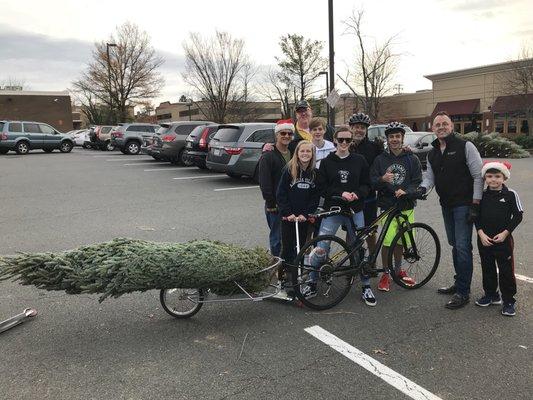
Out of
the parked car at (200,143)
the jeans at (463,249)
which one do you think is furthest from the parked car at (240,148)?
the jeans at (463,249)

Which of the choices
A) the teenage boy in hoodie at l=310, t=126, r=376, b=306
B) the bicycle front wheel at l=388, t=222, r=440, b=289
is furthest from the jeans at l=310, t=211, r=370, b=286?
the bicycle front wheel at l=388, t=222, r=440, b=289

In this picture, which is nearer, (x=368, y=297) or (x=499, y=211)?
(x=499, y=211)

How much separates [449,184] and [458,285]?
3.28 feet

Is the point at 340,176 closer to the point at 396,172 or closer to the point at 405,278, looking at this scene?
the point at 396,172

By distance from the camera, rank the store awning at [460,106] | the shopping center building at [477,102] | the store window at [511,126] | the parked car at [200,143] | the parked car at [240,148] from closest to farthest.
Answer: the parked car at [240,148] < the parked car at [200,143] < the shopping center building at [477,102] < the store window at [511,126] < the store awning at [460,106]

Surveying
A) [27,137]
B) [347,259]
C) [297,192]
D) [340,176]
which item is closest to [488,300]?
[347,259]

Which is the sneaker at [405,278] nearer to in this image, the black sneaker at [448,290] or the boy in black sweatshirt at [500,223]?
the black sneaker at [448,290]

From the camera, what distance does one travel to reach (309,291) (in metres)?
4.46

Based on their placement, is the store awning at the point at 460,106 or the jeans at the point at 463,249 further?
the store awning at the point at 460,106

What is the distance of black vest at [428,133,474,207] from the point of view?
4383mm

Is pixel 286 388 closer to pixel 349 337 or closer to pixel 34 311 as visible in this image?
pixel 349 337

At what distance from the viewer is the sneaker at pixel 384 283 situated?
4898 mm

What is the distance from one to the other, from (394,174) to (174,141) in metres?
14.0

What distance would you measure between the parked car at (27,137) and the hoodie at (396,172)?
24.7 m
